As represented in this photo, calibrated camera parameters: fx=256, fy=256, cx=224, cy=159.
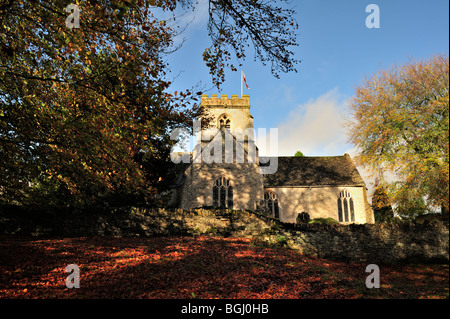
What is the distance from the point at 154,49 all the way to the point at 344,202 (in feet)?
98.4

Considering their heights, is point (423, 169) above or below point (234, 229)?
above

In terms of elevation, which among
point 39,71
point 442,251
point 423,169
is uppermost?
point 39,71

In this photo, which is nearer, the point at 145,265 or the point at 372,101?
the point at 372,101

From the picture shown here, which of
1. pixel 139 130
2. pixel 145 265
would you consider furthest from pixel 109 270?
pixel 139 130

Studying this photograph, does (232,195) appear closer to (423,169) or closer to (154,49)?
(154,49)

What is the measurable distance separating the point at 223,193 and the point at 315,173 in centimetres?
1342

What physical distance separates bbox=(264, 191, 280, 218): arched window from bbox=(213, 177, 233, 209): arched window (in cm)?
666

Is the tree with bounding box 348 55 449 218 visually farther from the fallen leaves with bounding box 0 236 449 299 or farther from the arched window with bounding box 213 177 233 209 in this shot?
the arched window with bounding box 213 177 233 209

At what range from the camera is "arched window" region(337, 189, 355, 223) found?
30.4m

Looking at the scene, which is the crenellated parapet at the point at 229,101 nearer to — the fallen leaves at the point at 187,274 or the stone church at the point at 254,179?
the stone church at the point at 254,179

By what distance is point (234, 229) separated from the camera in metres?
13.3

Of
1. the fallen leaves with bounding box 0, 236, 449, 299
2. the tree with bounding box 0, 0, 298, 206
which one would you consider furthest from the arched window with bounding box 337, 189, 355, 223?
the tree with bounding box 0, 0, 298, 206
